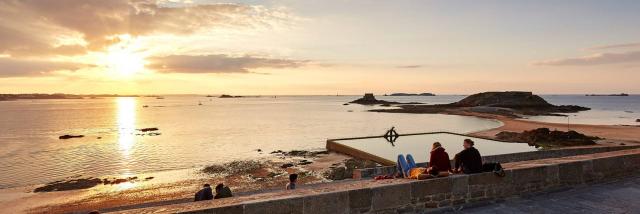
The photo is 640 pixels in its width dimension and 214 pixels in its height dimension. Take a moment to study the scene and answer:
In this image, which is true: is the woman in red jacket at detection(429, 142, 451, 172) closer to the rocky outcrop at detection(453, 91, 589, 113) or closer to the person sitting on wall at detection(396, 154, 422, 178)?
the person sitting on wall at detection(396, 154, 422, 178)

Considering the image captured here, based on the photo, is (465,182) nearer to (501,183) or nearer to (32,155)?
(501,183)

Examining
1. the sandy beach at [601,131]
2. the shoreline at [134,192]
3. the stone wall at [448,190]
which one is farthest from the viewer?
the sandy beach at [601,131]

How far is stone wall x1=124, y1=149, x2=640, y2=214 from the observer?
6829 millimetres

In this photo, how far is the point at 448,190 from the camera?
821 cm

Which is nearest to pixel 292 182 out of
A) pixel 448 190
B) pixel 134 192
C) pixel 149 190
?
pixel 448 190

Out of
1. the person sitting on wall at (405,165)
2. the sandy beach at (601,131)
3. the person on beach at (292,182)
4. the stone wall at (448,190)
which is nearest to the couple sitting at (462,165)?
the stone wall at (448,190)

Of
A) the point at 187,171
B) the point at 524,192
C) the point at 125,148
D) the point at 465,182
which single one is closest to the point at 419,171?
the point at 465,182

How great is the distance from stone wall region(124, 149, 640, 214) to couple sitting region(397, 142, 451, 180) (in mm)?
217

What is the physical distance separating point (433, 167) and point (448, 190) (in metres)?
0.54

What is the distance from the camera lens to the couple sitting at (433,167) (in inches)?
328

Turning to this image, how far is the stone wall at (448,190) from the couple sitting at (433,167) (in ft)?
0.71

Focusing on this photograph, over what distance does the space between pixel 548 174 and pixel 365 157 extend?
16479 mm

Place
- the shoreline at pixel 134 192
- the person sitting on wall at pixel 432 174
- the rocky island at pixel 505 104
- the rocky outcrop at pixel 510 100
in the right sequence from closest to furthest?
the person sitting on wall at pixel 432 174 → the shoreline at pixel 134 192 → the rocky island at pixel 505 104 → the rocky outcrop at pixel 510 100

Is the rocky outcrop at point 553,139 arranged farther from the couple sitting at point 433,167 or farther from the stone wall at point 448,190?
the couple sitting at point 433,167
